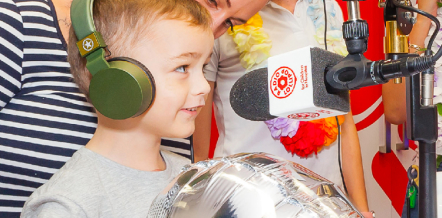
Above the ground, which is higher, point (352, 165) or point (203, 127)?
point (203, 127)

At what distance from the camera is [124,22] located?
0.86 metres

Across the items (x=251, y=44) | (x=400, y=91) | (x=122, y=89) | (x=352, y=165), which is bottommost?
(x=352, y=165)

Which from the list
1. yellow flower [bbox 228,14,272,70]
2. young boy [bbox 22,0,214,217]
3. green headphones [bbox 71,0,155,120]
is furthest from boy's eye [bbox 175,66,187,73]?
yellow flower [bbox 228,14,272,70]

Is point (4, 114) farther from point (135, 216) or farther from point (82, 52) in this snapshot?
point (135, 216)

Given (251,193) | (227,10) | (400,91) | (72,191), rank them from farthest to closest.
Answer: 1. (400,91)
2. (227,10)
3. (72,191)
4. (251,193)

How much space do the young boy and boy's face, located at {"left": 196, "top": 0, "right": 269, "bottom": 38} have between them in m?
0.23

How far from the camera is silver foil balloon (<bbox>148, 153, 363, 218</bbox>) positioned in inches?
19.0

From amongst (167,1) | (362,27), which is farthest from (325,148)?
(362,27)

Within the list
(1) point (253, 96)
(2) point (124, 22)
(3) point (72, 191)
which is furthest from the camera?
(2) point (124, 22)

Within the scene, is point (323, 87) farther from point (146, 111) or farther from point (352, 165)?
point (352, 165)

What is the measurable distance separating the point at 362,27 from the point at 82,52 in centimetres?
50

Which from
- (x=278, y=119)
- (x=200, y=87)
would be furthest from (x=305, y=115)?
(x=278, y=119)

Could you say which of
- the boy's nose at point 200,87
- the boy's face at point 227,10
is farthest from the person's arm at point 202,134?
the boy's nose at point 200,87

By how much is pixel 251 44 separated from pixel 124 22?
67 centimetres
